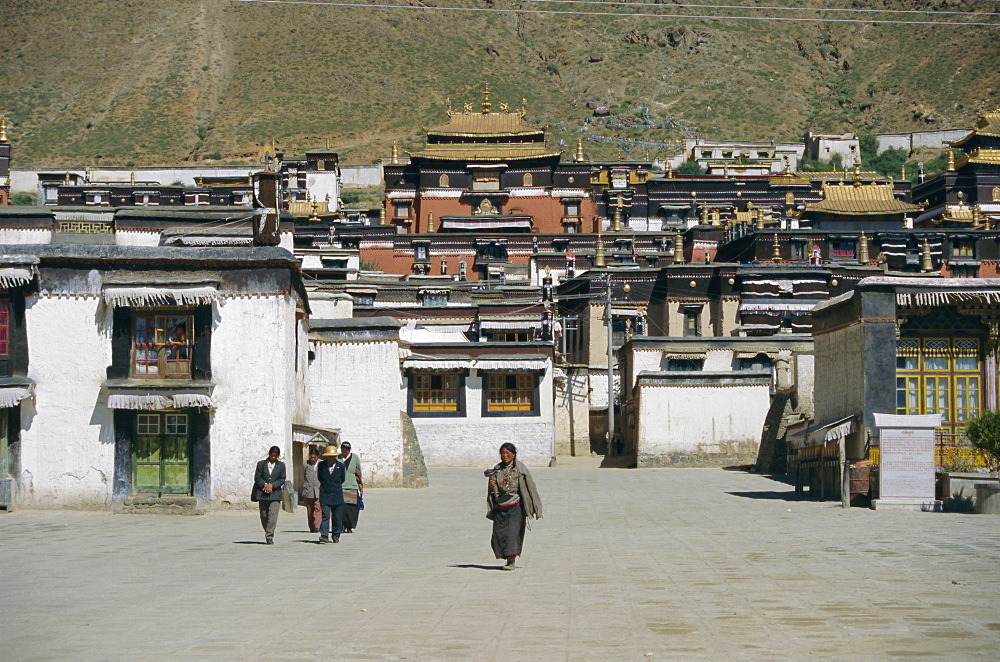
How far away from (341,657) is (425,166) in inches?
2999

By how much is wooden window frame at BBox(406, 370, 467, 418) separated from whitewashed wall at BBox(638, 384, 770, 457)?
574 cm

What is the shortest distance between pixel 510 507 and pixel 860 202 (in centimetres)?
6270

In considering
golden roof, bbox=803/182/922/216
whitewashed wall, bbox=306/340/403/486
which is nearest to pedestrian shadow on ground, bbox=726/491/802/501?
whitewashed wall, bbox=306/340/403/486

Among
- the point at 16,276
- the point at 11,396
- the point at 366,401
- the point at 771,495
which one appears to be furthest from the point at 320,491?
the point at 366,401

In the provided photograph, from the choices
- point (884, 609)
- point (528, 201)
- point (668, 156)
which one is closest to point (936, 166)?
point (668, 156)

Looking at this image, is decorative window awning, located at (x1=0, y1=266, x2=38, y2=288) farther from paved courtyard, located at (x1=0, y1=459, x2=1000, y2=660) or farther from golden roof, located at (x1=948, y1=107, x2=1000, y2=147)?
golden roof, located at (x1=948, y1=107, x2=1000, y2=147)

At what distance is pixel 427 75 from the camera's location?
152875 mm

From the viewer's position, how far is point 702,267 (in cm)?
6162

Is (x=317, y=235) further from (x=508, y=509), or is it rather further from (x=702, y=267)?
(x=508, y=509)

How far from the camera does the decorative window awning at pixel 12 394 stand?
2603cm

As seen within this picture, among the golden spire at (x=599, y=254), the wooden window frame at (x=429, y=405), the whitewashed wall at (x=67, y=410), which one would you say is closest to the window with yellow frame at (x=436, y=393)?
the wooden window frame at (x=429, y=405)

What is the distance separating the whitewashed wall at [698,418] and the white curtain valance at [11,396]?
68.9 ft

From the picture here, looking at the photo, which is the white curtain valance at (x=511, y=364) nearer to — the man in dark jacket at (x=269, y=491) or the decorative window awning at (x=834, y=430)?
the decorative window awning at (x=834, y=430)

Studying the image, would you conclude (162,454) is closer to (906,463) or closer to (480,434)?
(906,463)
